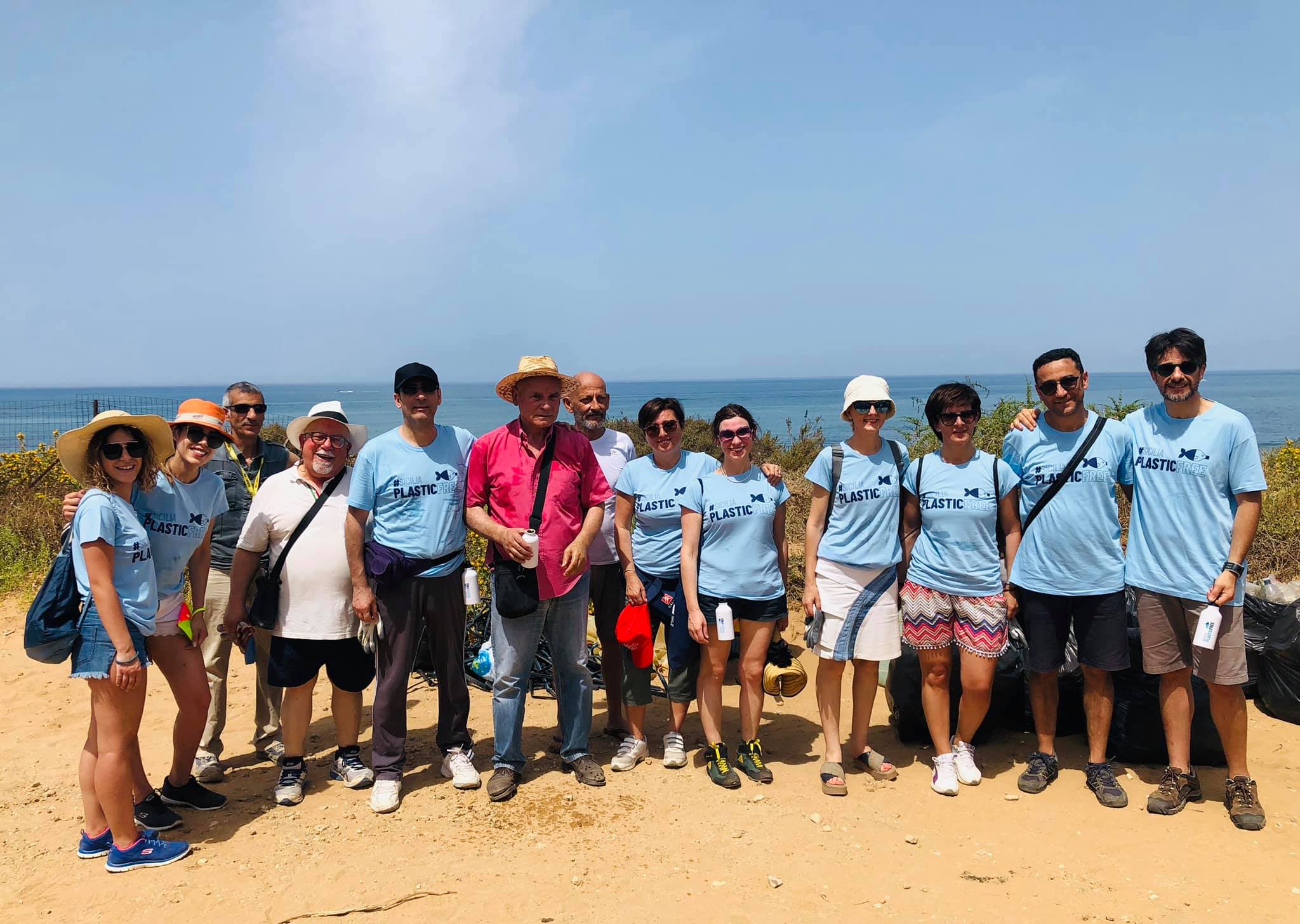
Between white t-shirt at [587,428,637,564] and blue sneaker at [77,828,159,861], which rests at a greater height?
white t-shirt at [587,428,637,564]

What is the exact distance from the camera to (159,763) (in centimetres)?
471

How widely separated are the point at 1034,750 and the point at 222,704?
4509 millimetres

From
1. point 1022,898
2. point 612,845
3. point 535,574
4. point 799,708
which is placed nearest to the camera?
point 1022,898

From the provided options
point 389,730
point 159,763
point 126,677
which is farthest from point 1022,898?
point 159,763

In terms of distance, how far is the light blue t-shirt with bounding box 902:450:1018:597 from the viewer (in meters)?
4.12

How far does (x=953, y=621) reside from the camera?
4258 millimetres

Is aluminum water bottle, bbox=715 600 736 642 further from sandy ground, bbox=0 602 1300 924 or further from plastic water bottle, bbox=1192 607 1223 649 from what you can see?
plastic water bottle, bbox=1192 607 1223 649

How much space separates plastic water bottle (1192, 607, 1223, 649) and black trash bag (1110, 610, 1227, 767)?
0.64 metres

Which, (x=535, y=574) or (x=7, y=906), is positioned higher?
(x=535, y=574)

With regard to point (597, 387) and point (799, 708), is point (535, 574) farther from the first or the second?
point (799, 708)

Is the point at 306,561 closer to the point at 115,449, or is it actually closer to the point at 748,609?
the point at 115,449

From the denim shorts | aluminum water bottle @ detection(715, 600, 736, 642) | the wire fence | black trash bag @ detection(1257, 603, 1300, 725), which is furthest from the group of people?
the wire fence

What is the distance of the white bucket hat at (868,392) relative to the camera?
417cm

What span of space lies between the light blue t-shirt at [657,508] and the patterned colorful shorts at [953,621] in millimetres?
1205
